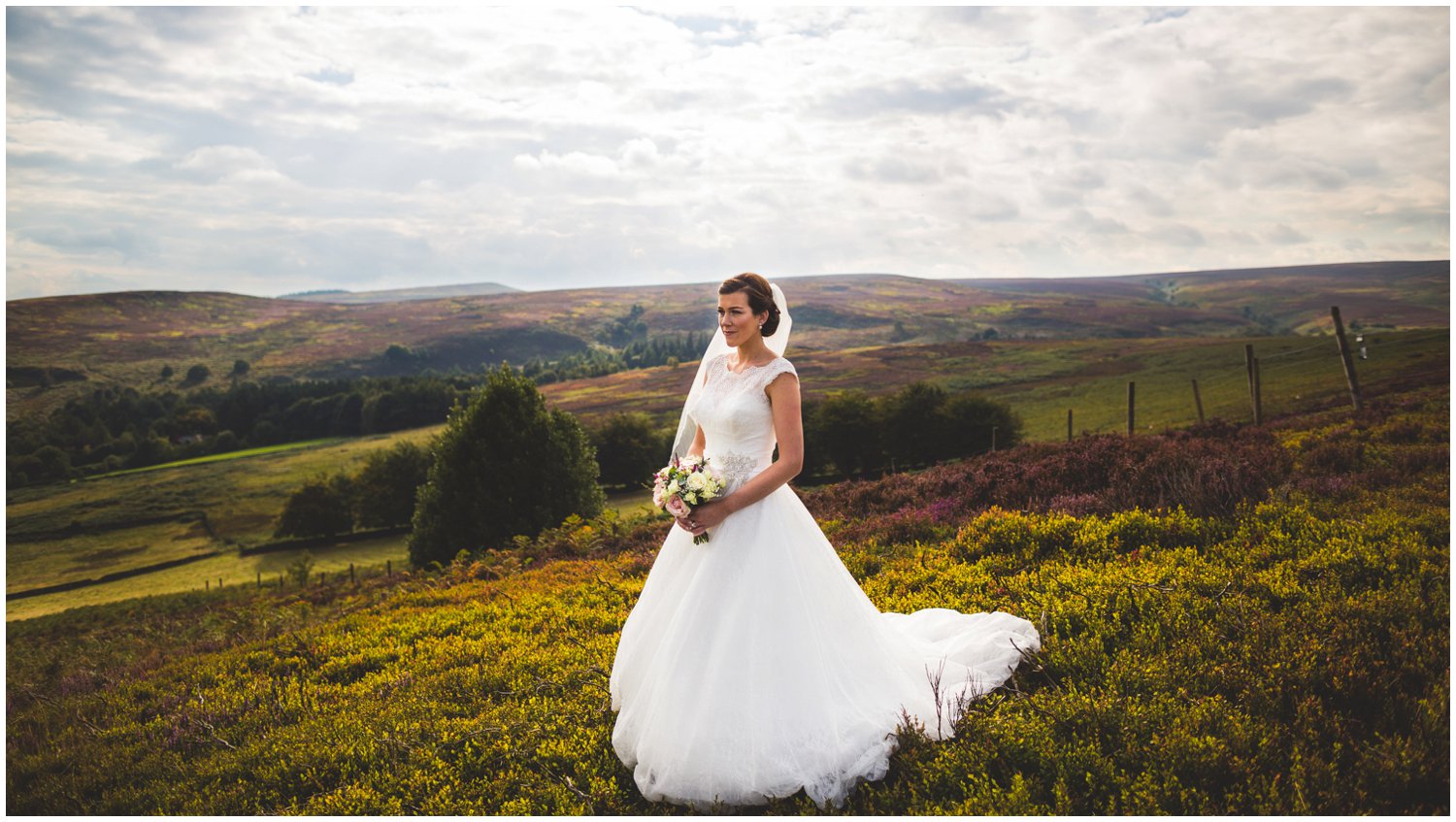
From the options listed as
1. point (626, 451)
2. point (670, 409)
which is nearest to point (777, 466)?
point (626, 451)

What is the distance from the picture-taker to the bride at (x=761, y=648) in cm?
477

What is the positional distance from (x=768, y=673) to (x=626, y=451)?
2585 inches

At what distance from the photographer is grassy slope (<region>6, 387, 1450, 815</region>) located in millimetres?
4348

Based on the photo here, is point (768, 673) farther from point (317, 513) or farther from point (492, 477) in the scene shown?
point (317, 513)

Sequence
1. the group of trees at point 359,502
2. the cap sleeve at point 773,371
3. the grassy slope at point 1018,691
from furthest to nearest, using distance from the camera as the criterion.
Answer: the group of trees at point 359,502 → the cap sleeve at point 773,371 → the grassy slope at point 1018,691

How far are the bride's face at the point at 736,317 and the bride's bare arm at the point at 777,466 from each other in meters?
0.50


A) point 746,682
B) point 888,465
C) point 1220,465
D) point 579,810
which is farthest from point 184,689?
point 888,465

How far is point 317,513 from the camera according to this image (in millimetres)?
73562

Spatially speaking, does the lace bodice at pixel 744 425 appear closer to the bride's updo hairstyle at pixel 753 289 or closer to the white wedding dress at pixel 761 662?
the white wedding dress at pixel 761 662

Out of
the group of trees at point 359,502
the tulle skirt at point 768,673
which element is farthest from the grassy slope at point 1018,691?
the group of trees at point 359,502

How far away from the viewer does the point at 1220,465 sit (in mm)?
9547

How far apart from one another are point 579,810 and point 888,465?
56.0 m

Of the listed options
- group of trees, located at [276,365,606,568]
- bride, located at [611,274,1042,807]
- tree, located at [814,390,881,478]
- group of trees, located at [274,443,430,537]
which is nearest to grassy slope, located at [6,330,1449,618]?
group of trees, located at [274,443,430,537]

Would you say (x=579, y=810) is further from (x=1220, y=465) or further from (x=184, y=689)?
(x=1220, y=465)
